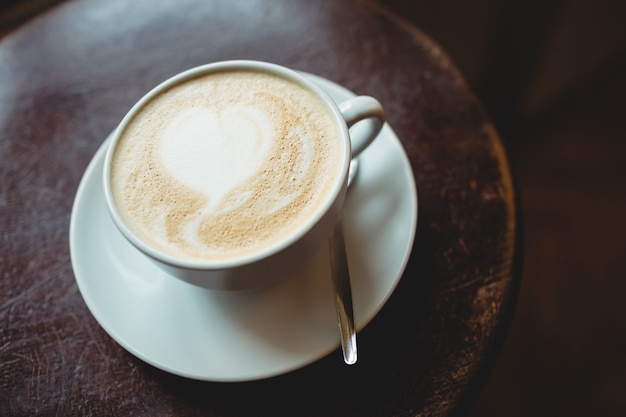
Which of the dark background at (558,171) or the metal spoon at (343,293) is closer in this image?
the metal spoon at (343,293)

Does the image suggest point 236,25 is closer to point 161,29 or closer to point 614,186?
point 161,29

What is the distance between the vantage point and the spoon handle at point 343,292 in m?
0.57

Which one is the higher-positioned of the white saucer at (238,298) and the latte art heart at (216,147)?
the latte art heart at (216,147)

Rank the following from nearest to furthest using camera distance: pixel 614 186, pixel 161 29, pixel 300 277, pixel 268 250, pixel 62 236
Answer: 1. pixel 268 250
2. pixel 300 277
3. pixel 62 236
4. pixel 161 29
5. pixel 614 186

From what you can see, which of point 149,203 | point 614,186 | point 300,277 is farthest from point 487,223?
point 614,186

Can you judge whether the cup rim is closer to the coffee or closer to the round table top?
the coffee

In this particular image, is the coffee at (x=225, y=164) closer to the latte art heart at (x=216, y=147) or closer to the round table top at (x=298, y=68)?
the latte art heart at (x=216, y=147)

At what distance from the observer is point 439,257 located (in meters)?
0.69

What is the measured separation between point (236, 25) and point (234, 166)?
43 cm

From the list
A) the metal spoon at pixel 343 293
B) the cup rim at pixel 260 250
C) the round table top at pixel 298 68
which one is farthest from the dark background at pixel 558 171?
the metal spoon at pixel 343 293

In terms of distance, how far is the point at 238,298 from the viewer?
2.03 ft

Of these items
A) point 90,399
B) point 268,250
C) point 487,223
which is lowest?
point 90,399

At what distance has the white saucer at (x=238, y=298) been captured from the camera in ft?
1.88

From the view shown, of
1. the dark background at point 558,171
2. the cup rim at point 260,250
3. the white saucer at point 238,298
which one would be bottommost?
the dark background at point 558,171
